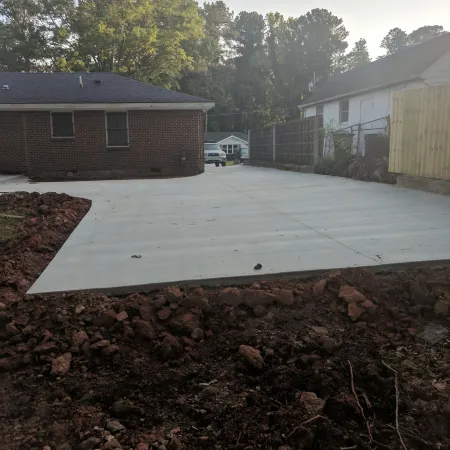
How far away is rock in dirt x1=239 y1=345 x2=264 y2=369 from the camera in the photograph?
264cm

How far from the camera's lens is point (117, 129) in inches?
690

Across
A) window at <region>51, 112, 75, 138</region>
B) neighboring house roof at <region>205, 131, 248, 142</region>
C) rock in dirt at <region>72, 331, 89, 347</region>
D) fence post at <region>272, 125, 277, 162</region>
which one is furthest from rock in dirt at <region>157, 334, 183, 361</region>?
neighboring house roof at <region>205, 131, 248, 142</region>

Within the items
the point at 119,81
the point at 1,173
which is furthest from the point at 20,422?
the point at 119,81

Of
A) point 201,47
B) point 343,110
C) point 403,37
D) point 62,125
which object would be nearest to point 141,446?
point 62,125

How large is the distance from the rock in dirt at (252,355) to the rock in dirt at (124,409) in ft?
2.25

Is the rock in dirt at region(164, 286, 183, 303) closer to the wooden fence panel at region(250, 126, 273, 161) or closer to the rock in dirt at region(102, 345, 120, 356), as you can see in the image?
the rock in dirt at region(102, 345, 120, 356)

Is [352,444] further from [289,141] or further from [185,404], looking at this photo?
[289,141]

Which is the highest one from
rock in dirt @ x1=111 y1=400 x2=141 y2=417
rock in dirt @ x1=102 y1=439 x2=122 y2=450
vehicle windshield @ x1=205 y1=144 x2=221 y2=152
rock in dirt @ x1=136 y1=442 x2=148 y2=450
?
vehicle windshield @ x1=205 y1=144 x2=221 y2=152

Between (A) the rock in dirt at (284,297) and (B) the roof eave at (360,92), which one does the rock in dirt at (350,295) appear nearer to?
(A) the rock in dirt at (284,297)

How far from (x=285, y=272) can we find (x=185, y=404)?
1.88 m

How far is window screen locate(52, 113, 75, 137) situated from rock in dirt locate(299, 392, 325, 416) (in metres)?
16.8

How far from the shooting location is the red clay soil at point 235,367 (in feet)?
6.98

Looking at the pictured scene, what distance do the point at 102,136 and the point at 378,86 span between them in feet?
36.6

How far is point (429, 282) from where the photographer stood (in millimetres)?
3598
